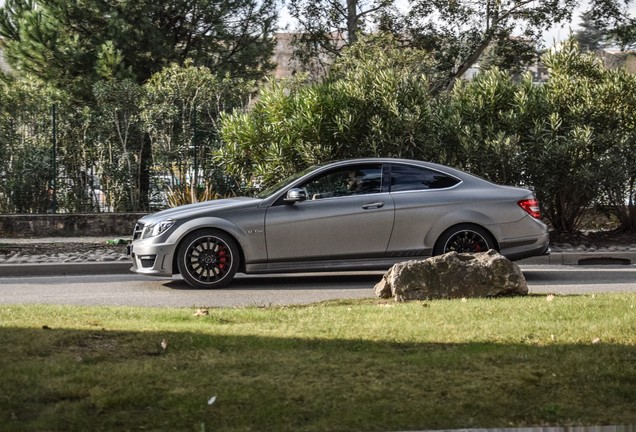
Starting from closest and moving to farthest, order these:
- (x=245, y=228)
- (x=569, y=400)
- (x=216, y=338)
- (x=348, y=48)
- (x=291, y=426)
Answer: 1. (x=291, y=426)
2. (x=569, y=400)
3. (x=216, y=338)
4. (x=245, y=228)
5. (x=348, y=48)

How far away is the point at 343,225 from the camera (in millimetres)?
12586

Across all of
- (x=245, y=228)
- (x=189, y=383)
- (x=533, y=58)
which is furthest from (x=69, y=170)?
(x=533, y=58)

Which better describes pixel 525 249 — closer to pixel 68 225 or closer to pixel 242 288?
pixel 242 288

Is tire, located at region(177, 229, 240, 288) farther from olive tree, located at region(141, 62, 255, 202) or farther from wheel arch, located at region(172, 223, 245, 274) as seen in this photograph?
olive tree, located at region(141, 62, 255, 202)

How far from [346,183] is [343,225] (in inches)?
22.9

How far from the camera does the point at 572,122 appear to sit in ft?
59.8

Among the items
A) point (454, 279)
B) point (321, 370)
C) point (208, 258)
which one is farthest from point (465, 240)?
point (321, 370)

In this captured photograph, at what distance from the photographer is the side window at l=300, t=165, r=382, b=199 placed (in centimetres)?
1280

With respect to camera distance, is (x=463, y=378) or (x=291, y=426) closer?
(x=291, y=426)

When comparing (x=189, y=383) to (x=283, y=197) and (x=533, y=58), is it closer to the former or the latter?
(x=283, y=197)

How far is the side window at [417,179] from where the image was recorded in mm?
12898

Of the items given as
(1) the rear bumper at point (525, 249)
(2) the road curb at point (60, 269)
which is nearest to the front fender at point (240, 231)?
(2) the road curb at point (60, 269)

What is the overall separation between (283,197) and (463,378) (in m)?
6.79

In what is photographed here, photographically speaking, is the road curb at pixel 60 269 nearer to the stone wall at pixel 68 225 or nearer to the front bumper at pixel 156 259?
the front bumper at pixel 156 259
